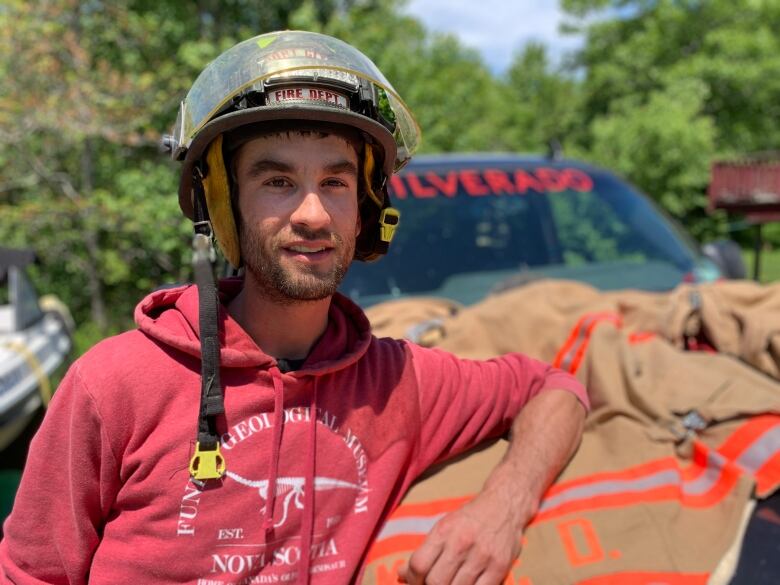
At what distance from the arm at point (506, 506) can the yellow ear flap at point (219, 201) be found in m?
0.77

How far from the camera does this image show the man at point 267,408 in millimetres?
1562

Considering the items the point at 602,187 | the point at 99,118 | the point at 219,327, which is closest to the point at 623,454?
the point at 219,327

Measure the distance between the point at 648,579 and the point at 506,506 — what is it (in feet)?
1.06

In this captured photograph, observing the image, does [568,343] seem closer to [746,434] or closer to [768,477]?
[746,434]

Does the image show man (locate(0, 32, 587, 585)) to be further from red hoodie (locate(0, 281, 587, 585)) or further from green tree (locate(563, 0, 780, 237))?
green tree (locate(563, 0, 780, 237))

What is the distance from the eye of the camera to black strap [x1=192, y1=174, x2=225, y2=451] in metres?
1.57

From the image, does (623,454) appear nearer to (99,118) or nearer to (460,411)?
(460,411)

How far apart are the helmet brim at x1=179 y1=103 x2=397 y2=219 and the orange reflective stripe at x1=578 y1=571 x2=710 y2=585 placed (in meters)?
1.06

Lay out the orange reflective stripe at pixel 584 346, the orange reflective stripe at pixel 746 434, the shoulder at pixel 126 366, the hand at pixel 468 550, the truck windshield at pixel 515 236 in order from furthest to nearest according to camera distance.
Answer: the truck windshield at pixel 515 236 → the orange reflective stripe at pixel 584 346 → the orange reflective stripe at pixel 746 434 → the hand at pixel 468 550 → the shoulder at pixel 126 366

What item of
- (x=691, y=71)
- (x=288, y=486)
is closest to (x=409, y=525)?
(x=288, y=486)

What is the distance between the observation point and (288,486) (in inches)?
65.7

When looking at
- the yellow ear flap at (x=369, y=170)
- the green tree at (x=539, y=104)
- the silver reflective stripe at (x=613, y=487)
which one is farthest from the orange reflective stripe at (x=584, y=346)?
the green tree at (x=539, y=104)

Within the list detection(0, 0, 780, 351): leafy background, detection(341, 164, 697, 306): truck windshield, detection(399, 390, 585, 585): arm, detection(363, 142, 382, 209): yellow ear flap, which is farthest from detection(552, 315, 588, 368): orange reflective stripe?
detection(0, 0, 780, 351): leafy background

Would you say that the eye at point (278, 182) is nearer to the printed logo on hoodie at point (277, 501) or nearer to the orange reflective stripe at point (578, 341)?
the printed logo on hoodie at point (277, 501)
